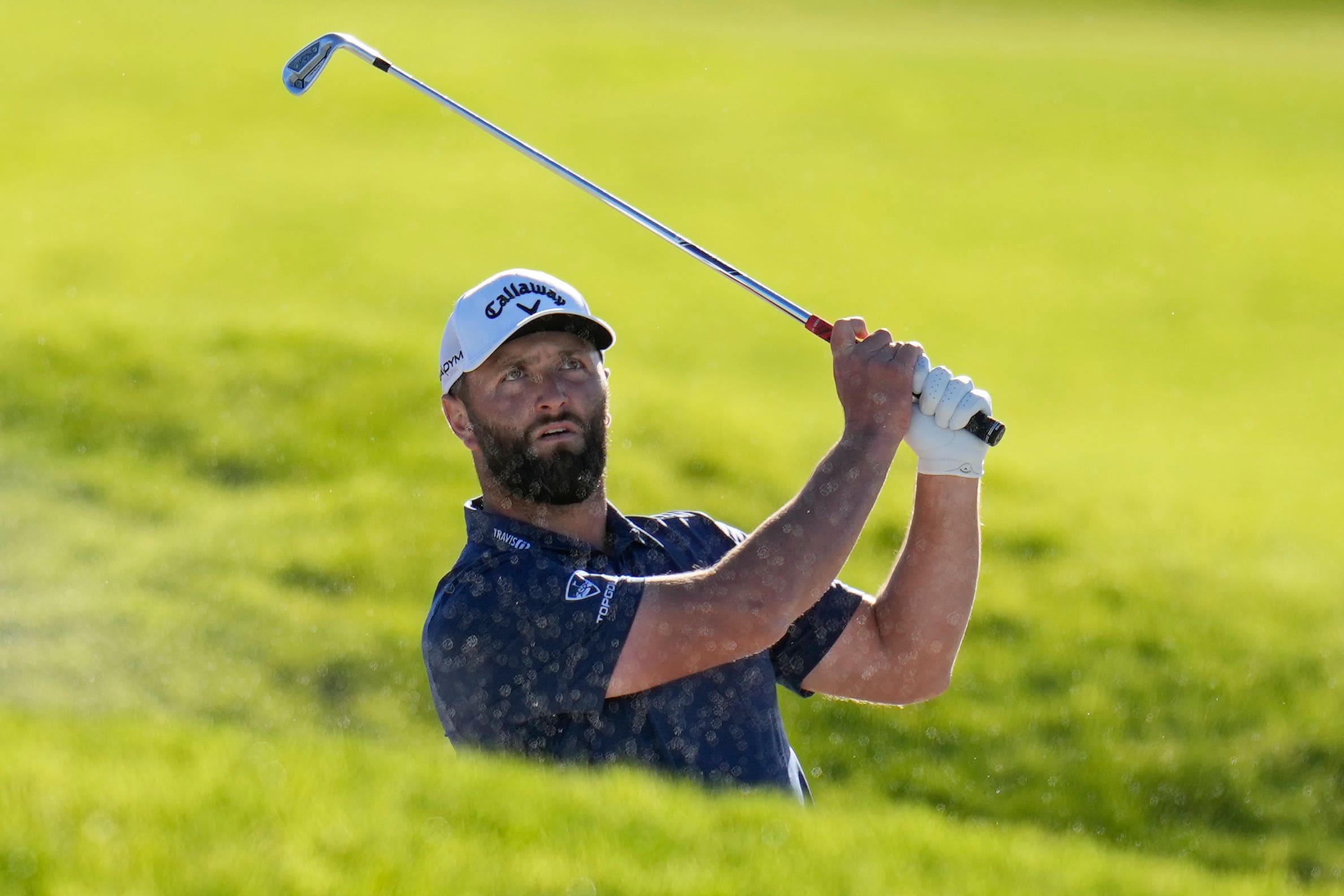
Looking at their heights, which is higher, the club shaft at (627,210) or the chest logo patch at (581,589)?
the club shaft at (627,210)

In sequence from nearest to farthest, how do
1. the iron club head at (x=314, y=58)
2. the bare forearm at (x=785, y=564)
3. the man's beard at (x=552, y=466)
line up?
the bare forearm at (x=785, y=564) < the man's beard at (x=552, y=466) < the iron club head at (x=314, y=58)

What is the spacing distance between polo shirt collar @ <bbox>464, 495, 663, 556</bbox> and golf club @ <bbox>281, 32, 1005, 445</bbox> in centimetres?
71

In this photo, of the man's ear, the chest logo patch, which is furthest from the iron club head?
the chest logo patch

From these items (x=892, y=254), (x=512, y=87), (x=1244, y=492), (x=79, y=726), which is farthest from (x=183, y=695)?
(x=512, y=87)

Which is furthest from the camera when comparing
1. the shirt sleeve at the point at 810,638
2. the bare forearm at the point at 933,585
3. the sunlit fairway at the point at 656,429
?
the shirt sleeve at the point at 810,638

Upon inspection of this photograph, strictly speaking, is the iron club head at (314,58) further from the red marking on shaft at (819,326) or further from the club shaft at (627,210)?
the red marking on shaft at (819,326)

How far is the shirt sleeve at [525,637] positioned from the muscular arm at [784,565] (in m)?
0.06

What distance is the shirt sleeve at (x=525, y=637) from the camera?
3947 millimetres

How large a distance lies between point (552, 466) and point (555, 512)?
14 centimetres

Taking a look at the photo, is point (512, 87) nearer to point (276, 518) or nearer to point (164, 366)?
point (164, 366)

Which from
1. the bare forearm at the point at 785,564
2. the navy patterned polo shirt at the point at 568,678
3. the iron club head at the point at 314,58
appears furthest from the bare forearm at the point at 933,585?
the iron club head at the point at 314,58

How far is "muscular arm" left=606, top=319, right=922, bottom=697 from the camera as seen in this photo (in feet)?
12.5

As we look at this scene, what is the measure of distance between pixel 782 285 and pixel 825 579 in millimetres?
13410

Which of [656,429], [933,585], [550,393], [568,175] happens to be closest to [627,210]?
[568,175]
